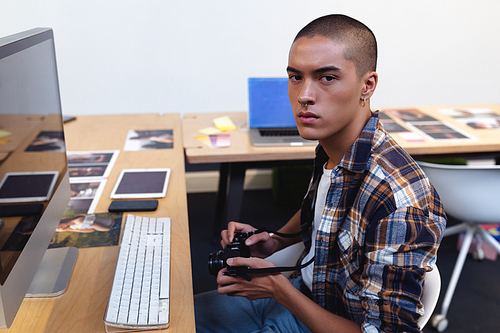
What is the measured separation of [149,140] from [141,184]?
533mm

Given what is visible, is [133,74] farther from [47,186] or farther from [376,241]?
[376,241]

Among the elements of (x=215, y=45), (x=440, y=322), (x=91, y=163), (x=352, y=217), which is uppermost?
(x=215, y=45)

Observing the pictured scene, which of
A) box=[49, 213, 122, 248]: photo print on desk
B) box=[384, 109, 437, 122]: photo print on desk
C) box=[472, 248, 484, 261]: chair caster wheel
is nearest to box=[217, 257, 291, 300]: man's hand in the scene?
box=[49, 213, 122, 248]: photo print on desk

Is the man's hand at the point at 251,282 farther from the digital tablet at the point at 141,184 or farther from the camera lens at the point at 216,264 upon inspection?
the digital tablet at the point at 141,184

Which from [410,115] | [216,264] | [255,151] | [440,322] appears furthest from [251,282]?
[410,115]

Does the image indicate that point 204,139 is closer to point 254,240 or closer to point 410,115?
point 254,240

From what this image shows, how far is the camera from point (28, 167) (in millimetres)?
790

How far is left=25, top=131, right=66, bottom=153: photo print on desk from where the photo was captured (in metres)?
0.84

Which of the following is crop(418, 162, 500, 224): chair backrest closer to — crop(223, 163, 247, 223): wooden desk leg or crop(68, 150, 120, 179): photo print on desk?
crop(223, 163, 247, 223): wooden desk leg

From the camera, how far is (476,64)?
10.1 feet

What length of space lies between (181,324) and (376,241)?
423 millimetres

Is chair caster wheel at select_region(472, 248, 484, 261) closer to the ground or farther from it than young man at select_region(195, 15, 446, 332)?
closer to the ground

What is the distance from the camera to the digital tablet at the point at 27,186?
689mm

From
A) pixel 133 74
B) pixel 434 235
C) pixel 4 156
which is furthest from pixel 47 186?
pixel 133 74
